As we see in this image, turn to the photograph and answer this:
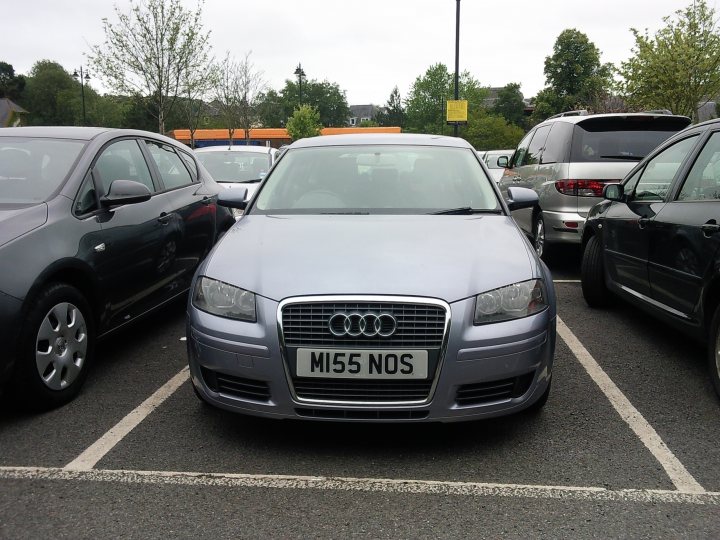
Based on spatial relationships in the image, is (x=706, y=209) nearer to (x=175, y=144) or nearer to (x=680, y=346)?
(x=680, y=346)

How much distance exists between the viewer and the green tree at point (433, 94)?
92.0 meters

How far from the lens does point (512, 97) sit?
10769cm

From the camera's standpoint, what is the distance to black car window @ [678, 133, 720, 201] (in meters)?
4.16

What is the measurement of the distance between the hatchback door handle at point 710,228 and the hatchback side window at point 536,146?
15.9 ft

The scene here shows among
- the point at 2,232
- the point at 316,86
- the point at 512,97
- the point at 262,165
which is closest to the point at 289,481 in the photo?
the point at 2,232

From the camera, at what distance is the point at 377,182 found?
4.54 meters

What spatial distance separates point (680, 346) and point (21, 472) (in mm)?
4371

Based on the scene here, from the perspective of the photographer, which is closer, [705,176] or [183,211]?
[705,176]

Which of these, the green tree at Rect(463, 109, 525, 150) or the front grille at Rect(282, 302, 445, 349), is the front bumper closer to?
the front grille at Rect(282, 302, 445, 349)

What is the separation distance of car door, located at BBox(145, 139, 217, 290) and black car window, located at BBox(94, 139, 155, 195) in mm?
204

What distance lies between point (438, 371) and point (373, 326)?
1.14 feet

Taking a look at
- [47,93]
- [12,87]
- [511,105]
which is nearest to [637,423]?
[47,93]

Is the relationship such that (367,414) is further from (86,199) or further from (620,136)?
(620,136)

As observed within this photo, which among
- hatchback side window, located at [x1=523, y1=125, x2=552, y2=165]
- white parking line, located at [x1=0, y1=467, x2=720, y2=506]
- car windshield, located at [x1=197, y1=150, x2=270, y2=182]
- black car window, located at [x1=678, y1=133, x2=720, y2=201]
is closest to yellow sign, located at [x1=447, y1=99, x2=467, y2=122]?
car windshield, located at [x1=197, y1=150, x2=270, y2=182]
